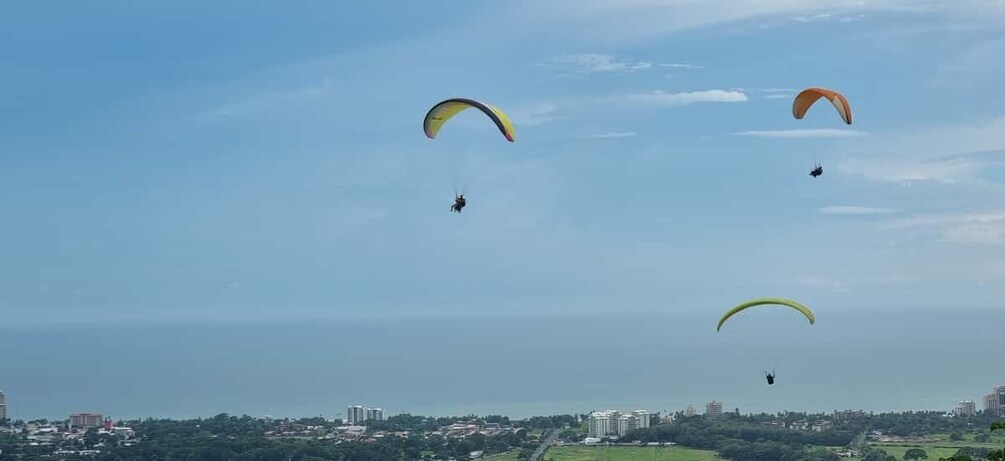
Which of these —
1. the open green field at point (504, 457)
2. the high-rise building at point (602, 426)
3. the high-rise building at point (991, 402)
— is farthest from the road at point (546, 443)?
the high-rise building at point (991, 402)

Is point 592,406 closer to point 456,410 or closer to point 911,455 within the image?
point 456,410

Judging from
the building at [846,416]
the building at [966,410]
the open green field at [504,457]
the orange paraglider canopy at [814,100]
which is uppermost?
the orange paraglider canopy at [814,100]

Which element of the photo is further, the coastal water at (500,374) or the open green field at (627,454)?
the coastal water at (500,374)

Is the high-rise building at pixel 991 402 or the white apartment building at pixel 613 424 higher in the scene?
the high-rise building at pixel 991 402

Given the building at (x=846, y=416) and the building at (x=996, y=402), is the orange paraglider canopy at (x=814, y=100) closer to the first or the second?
the building at (x=846, y=416)

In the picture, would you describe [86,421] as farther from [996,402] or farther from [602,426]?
[996,402]

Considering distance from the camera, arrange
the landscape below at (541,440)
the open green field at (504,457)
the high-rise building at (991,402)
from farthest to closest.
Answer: the high-rise building at (991,402) < the open green field at (504,457) < the landscape below at (541,440)

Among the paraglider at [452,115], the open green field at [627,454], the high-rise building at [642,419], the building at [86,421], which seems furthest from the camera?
the building at [86,421]
